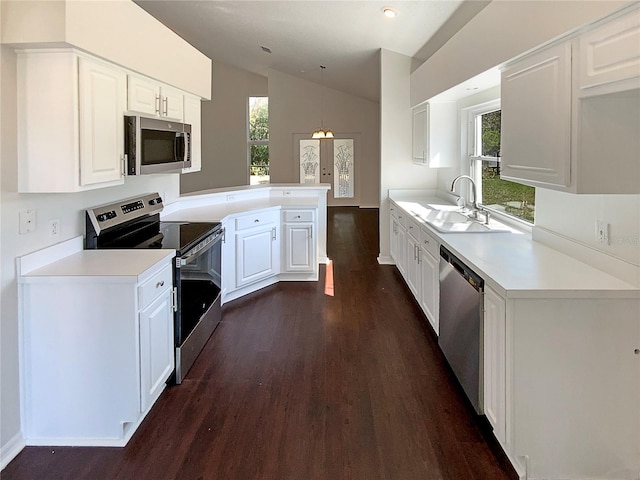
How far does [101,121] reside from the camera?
8.14 feet

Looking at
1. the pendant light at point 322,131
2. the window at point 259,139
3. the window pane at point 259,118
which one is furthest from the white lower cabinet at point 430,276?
the window pane at point 259,118

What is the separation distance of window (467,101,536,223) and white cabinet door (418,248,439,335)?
0.75m

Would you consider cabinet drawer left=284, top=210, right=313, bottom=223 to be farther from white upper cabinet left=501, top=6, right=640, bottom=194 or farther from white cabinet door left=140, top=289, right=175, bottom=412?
white upper cabinet left=501, top=6, right=640, bottom=194

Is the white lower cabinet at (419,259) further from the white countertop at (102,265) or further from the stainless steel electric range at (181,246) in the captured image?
the white countertop at (102,265)

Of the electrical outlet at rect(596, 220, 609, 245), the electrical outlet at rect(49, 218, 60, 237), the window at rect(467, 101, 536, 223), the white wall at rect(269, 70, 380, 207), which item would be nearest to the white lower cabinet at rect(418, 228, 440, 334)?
the window at rect(467, 101, 536, 223)

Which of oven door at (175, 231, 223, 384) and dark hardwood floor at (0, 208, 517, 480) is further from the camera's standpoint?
oven door at (175, 231, 223, 384)

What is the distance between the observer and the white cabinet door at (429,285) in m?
3.55

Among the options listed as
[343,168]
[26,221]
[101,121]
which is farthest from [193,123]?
[343,168]

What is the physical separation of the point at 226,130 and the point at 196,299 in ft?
32.0

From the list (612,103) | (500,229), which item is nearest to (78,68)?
(612,103)

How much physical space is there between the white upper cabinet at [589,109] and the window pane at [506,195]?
1.19 m

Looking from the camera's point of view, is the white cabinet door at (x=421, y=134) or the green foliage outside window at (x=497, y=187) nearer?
the green foliage outside window at (x=497, y=187)

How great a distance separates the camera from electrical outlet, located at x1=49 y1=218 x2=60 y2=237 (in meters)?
2.53

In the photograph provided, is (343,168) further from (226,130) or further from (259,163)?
(226,130)
